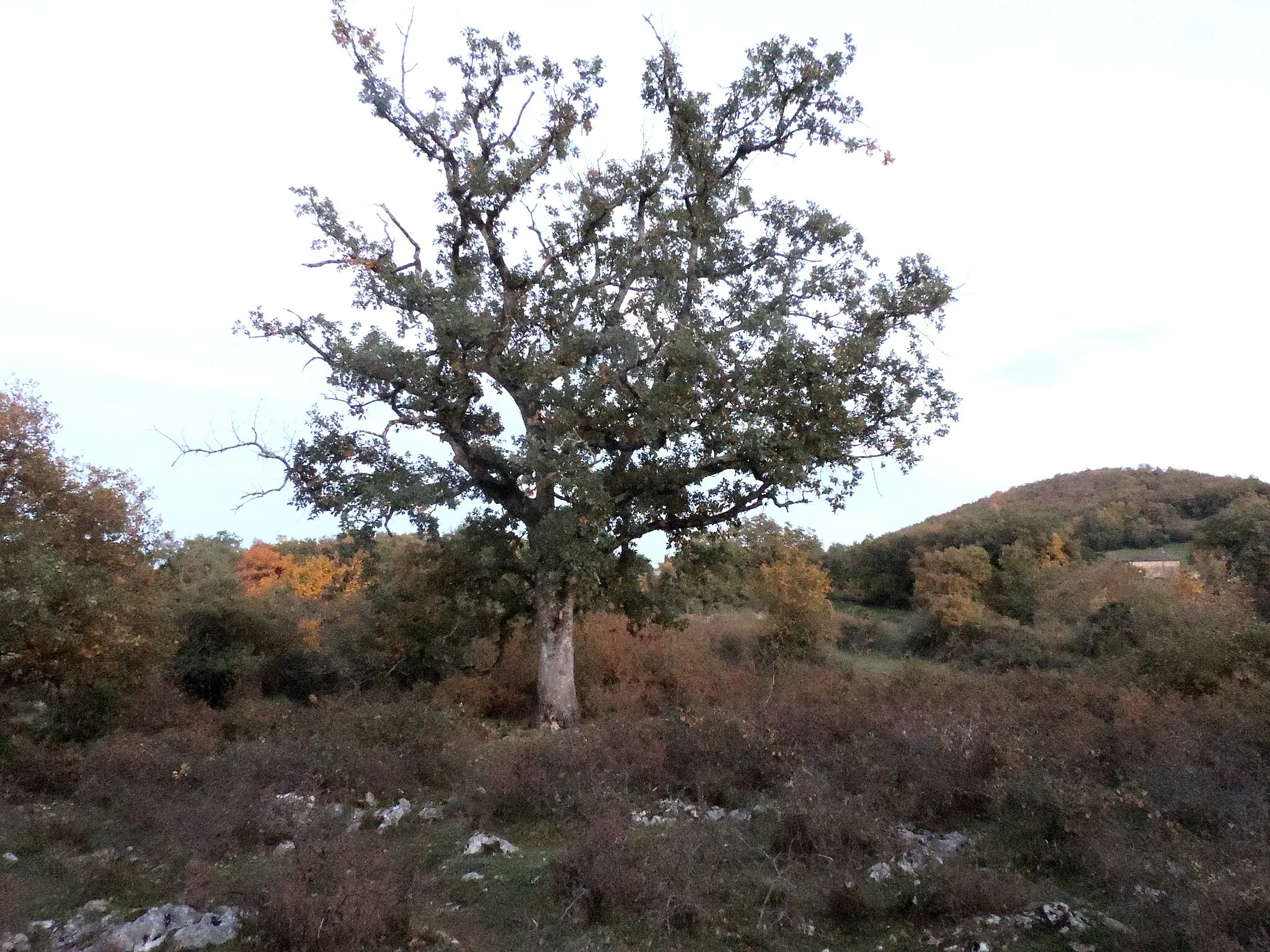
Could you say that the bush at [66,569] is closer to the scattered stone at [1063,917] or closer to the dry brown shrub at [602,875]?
the dry brown shrub at [602,875]

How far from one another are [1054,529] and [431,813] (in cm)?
3619

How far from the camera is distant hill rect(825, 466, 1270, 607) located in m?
40.6

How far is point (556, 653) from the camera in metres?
17.3

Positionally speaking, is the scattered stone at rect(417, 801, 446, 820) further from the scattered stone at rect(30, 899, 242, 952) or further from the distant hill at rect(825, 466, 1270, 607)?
the distant hill at rect(825, 466, 1270, 607)

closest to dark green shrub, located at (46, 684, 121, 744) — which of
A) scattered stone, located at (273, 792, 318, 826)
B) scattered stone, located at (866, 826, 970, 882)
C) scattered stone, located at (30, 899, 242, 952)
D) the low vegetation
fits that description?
the low vegetation

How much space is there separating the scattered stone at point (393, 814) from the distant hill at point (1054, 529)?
3236 centimetres

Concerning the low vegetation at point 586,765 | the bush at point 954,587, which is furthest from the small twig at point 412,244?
the bush at point 954,587

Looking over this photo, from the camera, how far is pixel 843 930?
6.90m

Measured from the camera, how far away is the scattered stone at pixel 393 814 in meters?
10.1

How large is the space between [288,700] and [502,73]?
539 inches

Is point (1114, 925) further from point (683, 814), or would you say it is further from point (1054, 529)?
point (1054, 529)

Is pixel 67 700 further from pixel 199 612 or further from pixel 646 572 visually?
pixel 646 572

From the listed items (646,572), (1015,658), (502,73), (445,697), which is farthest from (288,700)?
(1015,658)

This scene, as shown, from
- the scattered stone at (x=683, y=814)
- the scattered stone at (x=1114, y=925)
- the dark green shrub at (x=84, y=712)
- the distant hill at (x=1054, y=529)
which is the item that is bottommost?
the scattered stone at (x=1114, y=925)
